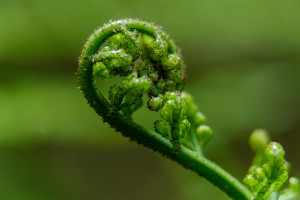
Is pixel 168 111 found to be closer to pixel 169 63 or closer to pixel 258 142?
pixel 169 63

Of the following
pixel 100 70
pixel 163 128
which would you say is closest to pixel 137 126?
pixel 163 128

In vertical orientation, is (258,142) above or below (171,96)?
above

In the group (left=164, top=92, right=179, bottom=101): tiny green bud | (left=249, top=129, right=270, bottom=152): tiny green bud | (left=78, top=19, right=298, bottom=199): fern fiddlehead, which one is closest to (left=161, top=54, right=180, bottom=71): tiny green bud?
(left=78, top=19, right=298, bottom=199): fern fiddlehead

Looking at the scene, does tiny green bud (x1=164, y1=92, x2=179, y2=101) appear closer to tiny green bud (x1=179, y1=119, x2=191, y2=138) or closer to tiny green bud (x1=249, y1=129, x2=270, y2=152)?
tiny green bud (x1=179, y1=119, x2=191, y2=138)

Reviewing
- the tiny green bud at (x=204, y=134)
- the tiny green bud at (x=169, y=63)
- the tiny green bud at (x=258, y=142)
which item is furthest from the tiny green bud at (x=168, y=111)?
the tiny green bud at (x=258, y=142)

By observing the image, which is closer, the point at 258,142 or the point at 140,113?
the point at 258,142

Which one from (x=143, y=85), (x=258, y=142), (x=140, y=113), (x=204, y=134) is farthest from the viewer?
(x=140, y=113)

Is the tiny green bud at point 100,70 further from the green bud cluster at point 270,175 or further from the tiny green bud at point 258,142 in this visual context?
the tiny green bud at point 258,142
